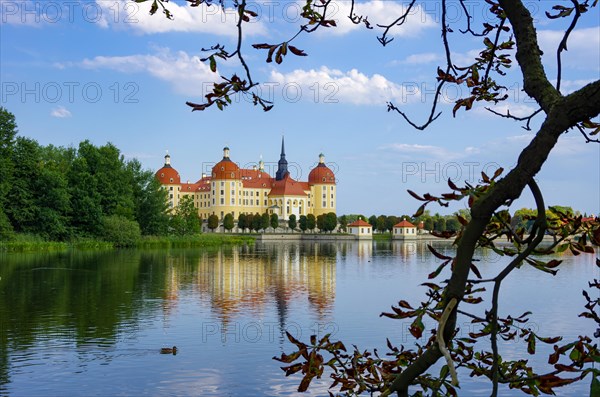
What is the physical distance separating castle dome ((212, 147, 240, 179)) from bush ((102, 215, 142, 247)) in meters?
56.9

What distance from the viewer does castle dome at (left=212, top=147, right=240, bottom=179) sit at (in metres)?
105

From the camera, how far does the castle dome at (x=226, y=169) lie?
105m

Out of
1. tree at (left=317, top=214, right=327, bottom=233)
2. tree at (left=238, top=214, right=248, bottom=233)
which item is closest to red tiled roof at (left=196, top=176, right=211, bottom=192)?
tree at (left=238, top=214, right=248, bottom=233)

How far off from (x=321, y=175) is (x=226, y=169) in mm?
16402

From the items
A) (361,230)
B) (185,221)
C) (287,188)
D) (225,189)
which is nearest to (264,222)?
(361,230)

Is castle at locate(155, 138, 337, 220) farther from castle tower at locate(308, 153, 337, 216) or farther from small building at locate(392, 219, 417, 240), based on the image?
small building at locate(392, 219, 417, 240)

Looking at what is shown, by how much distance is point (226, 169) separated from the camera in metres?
105

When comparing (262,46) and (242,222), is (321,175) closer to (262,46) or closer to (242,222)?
(242,222)

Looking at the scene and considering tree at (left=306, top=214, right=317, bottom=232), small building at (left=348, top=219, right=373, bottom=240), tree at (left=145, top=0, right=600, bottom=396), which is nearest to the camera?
tree at (left=145, top=0, right=600, bottom=396)

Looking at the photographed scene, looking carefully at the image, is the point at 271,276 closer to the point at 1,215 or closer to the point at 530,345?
the point at 1,215

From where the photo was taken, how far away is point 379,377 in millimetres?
2264

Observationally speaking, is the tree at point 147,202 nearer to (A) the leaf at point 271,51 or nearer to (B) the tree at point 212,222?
(B) the tree at point 212,222

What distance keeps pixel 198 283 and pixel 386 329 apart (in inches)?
421

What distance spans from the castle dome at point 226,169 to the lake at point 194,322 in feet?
247
